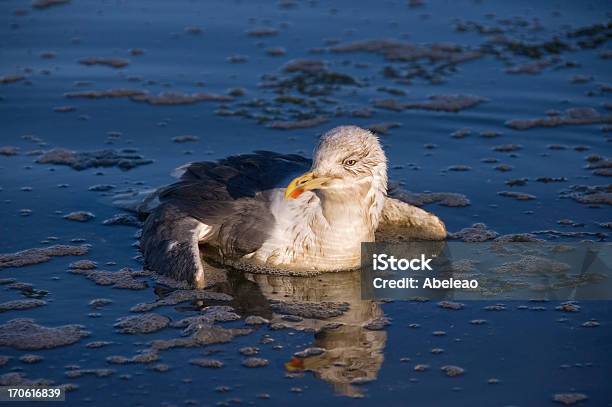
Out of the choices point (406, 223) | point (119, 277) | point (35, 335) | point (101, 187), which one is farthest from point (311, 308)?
point (101, 187)

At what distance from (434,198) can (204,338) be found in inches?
127

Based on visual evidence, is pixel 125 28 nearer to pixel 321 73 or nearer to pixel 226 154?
pixel 321 73

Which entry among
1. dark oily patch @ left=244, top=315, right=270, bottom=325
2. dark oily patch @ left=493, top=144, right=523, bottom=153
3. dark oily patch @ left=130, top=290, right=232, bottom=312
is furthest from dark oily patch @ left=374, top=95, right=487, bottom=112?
dark oily patch @ left=244, top=315, right=270, bottom=325

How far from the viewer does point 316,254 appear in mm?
8133

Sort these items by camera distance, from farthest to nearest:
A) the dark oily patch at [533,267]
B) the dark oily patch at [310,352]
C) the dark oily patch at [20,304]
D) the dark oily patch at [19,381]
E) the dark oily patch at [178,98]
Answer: the dark oily patch at [178,98]
the dark oily patch at [533,267]
the dark oily patch at [20,304]
the dark oily patch at [310,352]
the dark oily patch at [19,381]

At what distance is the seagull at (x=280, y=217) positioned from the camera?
791cm

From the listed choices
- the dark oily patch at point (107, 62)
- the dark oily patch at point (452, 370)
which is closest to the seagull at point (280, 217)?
the dark oily patch at point (452, 370)

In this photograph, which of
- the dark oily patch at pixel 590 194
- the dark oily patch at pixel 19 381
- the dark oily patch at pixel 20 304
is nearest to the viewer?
the dark oily patch at pixel 19 381

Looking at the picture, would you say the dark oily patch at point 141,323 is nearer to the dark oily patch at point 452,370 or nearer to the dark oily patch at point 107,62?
the dark oily patch at point 452,370

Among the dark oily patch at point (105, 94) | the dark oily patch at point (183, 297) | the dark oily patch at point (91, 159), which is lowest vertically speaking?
the dark oily patch at point (183, 297)

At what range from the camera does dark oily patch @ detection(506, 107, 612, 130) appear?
11180 mm

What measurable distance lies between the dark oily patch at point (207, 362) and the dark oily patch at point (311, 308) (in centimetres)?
91

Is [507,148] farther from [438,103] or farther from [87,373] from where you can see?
[87,373]

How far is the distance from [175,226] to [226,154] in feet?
7.28
